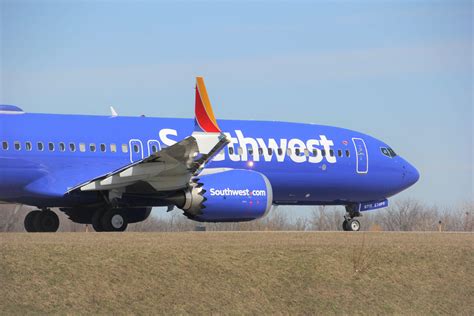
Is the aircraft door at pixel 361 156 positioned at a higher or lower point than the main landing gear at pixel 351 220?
higher

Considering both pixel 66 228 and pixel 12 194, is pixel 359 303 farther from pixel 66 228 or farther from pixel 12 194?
pixel 66 228

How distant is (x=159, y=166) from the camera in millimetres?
26547

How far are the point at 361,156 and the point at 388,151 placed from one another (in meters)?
1.56

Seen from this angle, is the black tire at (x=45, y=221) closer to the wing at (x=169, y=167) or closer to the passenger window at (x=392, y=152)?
the wing at (x=169, y=167)

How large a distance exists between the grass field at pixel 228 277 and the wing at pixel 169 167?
3970mm

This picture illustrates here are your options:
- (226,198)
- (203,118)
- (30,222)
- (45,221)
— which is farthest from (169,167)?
(30,222)

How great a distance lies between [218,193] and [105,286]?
29.2 feet

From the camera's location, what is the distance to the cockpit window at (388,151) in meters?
34.5

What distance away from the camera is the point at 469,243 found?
2423cm

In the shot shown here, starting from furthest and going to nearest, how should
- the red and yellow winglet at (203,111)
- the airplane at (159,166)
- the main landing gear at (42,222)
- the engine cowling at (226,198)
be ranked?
the main landing gear at (42,222) → the red and yellow winglet at (203,111) → the airplane at (159,166) → the engine cowling at (226,198)

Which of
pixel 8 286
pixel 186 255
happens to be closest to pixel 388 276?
pixel 186 255

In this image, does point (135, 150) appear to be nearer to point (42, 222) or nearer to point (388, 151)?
point (42, 222)

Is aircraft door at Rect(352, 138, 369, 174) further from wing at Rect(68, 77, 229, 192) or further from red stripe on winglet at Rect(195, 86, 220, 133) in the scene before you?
wing at Rect(68, 77, 229, 192)

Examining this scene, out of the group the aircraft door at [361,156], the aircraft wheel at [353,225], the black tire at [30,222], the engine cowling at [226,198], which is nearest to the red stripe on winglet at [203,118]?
the engine cowling at [226,198]
